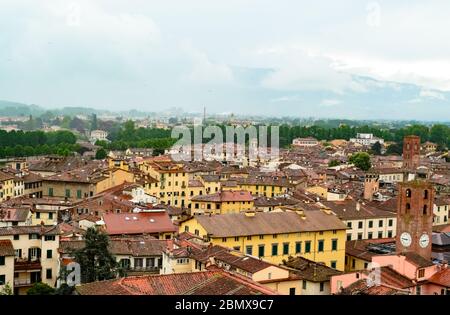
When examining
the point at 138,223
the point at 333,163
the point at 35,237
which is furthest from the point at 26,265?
the point at 333,163

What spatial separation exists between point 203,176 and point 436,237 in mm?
16371

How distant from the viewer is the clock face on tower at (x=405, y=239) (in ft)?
52.1

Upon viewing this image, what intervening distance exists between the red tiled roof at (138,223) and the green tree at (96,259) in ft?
12.8

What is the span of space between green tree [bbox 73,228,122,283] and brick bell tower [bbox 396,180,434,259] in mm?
7653

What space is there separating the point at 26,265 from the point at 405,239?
9.51 meters

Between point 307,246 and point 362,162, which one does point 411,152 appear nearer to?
point 362,162

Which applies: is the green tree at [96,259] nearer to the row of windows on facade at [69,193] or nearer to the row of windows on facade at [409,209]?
the row of windows on facade at [409,209]

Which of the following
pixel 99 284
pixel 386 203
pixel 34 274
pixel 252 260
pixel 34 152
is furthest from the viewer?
pixel 34 152

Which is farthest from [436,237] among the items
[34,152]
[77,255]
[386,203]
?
[34,152]

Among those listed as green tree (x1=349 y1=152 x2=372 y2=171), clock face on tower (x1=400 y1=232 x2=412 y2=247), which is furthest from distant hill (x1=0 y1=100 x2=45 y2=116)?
clock face on tower (x1=400 y1=232 x2=412 y2=247)

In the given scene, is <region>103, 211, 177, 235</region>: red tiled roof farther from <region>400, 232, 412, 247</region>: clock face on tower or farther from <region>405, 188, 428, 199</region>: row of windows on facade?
<region>405, 188, 428, 199</region>: row of windows on facade

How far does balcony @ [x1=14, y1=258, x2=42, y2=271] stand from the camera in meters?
14.0
